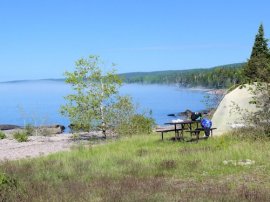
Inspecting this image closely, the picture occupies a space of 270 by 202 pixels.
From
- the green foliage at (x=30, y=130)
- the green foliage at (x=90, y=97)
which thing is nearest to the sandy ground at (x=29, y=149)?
the green foliage at (x=90, y=97)

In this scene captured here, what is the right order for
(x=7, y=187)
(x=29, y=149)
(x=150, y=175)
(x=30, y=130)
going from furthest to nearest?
(x=30, y=130), (x=29, y=149), (x=150, y=175), (x=7, y=187)

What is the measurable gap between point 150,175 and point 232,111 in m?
9.74

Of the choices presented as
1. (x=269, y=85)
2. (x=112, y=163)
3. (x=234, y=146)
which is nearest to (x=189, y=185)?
(x=112, y=163)

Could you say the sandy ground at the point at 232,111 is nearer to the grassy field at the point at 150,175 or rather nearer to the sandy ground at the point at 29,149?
the grassy field at the point at 150,175

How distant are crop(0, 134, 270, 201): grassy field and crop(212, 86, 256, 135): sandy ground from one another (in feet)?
8.03

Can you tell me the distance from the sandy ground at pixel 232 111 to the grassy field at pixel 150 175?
2.45 metres

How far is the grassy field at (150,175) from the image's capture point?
25.7 feet

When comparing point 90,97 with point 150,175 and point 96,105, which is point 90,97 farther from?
point 150,175

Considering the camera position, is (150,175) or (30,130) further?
(30,130)

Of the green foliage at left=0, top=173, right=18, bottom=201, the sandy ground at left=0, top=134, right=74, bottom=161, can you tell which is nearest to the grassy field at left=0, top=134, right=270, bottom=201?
the green foliage at left=0, top=173, right=18, bottom=201

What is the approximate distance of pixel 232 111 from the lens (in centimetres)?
1972

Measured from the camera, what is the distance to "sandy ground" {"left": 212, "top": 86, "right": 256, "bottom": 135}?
19172mm

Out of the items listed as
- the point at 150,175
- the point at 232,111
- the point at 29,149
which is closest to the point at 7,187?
the point at 150,175

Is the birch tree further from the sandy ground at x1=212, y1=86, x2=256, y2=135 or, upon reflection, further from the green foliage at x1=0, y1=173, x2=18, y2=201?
the green foliage at x1=0, y1=173, x2=18, y2=201
